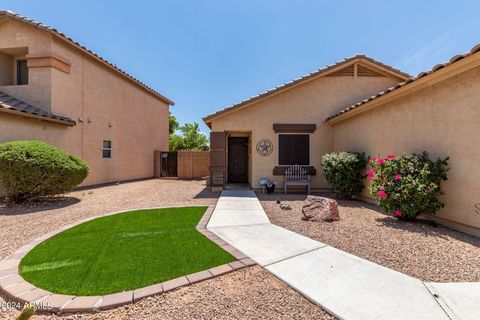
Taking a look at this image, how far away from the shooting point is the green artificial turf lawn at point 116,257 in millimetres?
2939

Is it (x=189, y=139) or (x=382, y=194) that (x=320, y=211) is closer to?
(x=382, y=194)

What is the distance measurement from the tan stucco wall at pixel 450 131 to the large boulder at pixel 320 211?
259 centimetres

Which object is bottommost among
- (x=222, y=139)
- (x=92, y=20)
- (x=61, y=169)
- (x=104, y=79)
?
→ (x=61, y=169)

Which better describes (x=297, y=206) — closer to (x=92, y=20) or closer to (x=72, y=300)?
(x=72, y=300)

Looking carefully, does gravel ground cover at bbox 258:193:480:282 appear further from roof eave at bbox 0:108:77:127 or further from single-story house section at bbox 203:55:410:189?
roof eave at bbox 0:108:77:127

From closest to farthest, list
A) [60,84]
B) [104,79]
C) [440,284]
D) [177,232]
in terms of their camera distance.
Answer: [440,284] → [177,232] → [60,84] → [104,79]

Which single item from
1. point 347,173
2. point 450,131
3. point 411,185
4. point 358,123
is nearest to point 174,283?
point 411,185

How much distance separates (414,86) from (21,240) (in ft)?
33.1

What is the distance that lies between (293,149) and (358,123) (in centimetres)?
307

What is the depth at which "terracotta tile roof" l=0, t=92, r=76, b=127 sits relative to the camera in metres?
8.44

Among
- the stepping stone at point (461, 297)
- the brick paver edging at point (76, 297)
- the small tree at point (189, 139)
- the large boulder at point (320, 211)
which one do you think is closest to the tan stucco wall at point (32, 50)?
the brick paver edging at point (76, 297)

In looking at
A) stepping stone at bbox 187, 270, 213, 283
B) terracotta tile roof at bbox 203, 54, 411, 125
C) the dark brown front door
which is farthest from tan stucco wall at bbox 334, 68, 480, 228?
the dark brown front door

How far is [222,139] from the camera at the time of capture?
1105 centimetres

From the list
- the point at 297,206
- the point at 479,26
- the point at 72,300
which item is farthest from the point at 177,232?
the point at 479,26
